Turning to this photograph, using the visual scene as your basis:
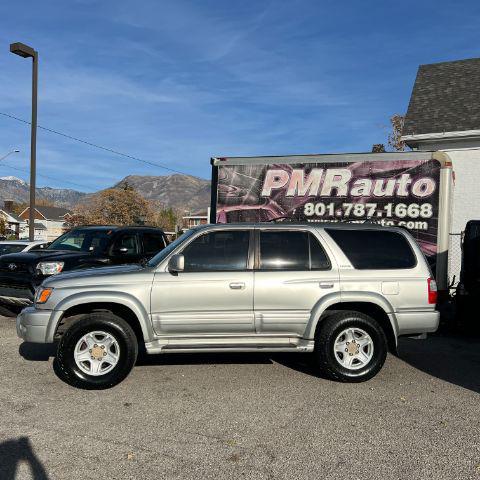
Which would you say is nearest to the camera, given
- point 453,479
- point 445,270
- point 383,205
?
point 453,479

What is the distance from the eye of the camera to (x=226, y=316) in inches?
216

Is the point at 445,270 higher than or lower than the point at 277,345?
higher

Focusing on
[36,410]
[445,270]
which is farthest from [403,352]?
[36,410]

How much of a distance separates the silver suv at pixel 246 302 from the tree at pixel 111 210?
5687 cm

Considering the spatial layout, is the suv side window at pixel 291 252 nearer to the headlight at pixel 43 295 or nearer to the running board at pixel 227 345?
the running board at pixel 227 345

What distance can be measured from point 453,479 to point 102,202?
6220 centimetres

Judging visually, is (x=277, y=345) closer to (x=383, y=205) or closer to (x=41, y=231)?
(x=383, y=205)

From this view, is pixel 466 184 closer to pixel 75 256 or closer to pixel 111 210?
pixel 75 256

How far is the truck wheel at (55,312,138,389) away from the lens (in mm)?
5309

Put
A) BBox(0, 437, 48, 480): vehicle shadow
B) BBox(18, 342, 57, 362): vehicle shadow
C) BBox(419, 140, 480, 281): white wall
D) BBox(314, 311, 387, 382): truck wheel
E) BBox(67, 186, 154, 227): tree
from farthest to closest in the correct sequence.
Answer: BBox(67, 186, 154, 227): tree
BBox(419, 140, 480, 281): white wall
BBox(18, 342, 57, 362): vehicle shadow
BBox(314, 311, 387, 382): truck wheel
BBox(0, 437, 48, 480): vehicle shadow

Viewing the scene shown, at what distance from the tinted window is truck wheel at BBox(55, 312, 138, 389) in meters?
4.54

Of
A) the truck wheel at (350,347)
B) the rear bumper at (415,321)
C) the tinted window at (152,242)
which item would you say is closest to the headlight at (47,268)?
the tinted window at (152,242)

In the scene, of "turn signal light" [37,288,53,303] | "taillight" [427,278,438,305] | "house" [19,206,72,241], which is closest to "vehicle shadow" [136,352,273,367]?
"turn signal light" [37,288,53,303]

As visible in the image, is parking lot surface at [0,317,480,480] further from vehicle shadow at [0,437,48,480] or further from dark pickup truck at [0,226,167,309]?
dark pickup truck at [0,226,167,309]
